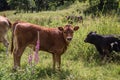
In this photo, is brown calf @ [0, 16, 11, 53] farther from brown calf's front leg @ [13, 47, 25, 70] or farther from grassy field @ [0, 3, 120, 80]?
brown calf's front leg @ [13, 47, 25, 70]

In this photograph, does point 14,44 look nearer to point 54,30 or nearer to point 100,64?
point 54,30

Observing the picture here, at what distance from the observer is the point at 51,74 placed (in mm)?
7793

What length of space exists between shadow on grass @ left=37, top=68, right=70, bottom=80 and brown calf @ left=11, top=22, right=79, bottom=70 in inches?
7.9

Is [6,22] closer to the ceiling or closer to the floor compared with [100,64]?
closer to the ceiling

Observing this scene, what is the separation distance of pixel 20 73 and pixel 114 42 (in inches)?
169

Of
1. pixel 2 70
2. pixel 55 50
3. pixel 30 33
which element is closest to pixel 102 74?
pixel 55 50

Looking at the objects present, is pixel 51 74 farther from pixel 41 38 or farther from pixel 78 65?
pixel 78 65

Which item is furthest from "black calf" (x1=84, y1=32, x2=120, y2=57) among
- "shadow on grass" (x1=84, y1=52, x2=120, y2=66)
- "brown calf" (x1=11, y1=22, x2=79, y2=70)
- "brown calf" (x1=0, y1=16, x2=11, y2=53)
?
"brown calf" (x1=0, y1=16, x2=11, y2=53)

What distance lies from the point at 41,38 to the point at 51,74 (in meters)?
0.95

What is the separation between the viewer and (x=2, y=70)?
18.3 feet

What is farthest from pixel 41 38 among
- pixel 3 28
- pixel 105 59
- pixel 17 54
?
pixel 3 28

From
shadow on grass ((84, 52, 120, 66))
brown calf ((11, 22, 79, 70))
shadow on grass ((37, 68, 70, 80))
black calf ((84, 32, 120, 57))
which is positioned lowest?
shadow on grass ((84, 52, 120, 66))

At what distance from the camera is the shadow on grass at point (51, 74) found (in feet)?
25.1

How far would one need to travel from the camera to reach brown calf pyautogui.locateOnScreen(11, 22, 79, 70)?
26.0 ft
